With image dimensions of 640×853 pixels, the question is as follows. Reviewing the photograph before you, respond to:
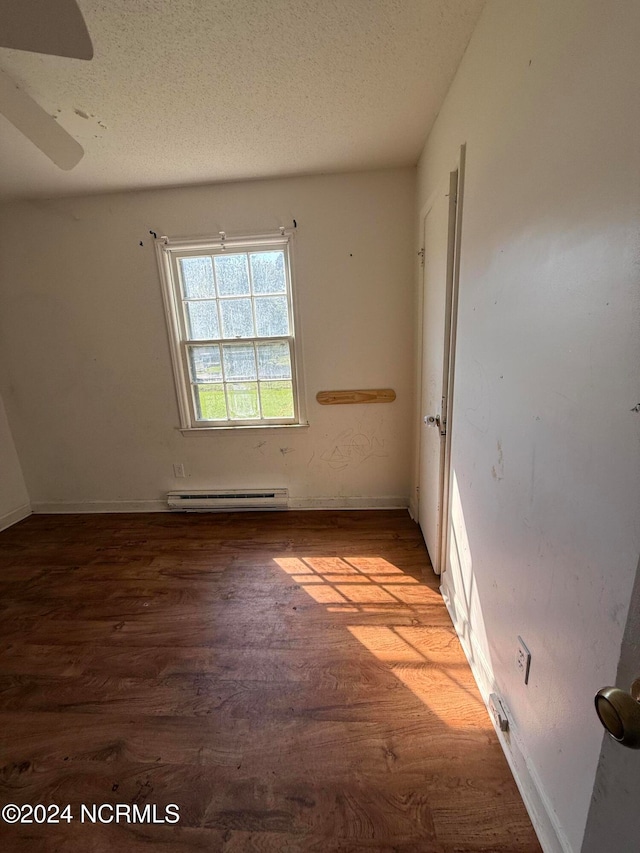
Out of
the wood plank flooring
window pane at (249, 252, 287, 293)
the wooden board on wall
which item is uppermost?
window pane at (249, 252, 287, 293)

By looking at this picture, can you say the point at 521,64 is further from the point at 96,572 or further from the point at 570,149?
the point at 96,572

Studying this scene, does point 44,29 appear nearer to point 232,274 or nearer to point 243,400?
point 232,274

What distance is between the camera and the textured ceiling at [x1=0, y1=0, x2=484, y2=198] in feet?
3.66

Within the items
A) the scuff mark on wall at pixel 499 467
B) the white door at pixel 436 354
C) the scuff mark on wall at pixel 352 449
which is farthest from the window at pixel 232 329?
the scuff mark on wall at pixel 499 467

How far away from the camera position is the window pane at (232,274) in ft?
8.05

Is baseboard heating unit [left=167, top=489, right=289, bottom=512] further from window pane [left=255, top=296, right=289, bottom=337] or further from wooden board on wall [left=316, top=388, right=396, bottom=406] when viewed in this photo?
window pane [left=255, top=296, right=289, bottom=337]

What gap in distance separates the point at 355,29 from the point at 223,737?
2.65 meters

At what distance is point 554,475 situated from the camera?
2.59ft

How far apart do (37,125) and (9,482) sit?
9.01 feet

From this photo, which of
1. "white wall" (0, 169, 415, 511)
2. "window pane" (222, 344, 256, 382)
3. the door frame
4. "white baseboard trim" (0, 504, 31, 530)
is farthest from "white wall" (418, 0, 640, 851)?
"white baseboard trim" (0, 504, 31, 530)

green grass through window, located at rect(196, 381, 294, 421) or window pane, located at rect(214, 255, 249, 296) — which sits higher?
window pane, located at rect(214, 255, 249, 296)

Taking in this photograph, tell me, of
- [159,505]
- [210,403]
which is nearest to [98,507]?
[159,505]

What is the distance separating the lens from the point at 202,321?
2584 mm

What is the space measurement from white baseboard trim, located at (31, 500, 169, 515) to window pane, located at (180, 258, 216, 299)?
1.84 meters
